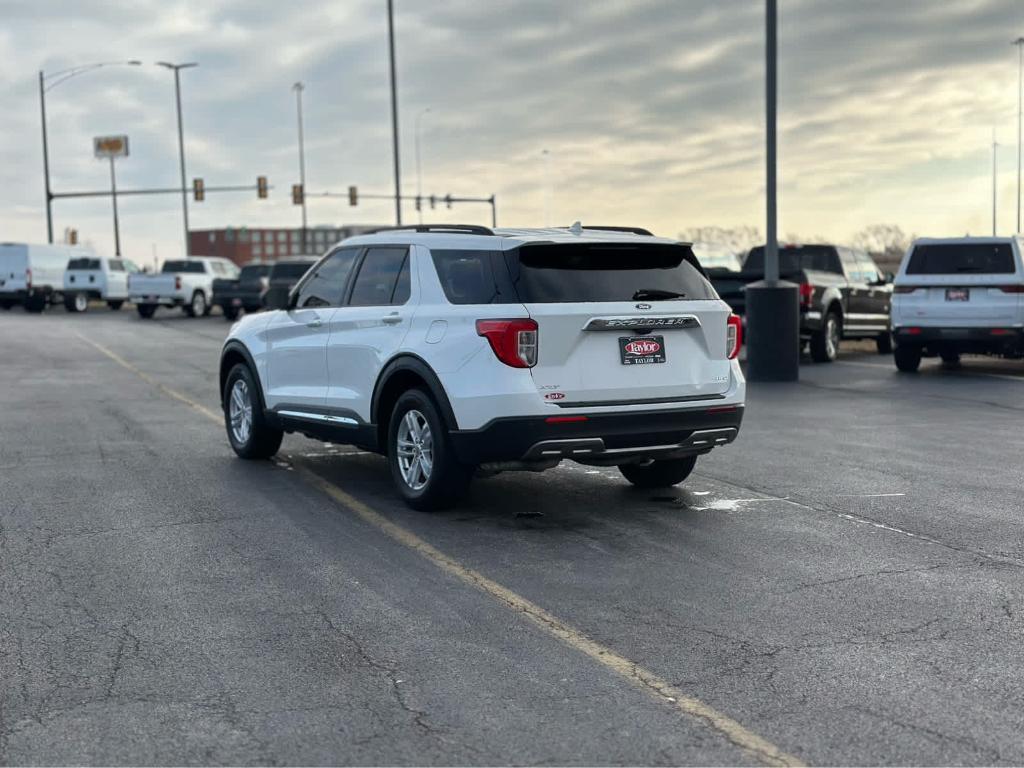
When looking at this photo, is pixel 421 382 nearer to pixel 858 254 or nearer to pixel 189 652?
pixel 189 652

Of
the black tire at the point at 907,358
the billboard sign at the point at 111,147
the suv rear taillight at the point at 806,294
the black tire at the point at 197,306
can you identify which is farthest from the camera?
the billboard sign at the point at 111,147

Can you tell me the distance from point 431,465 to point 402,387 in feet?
2.26

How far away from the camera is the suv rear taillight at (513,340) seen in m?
Result: 7.73

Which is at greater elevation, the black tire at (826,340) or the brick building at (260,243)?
the brick building at (260,243)

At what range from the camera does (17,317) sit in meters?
43.2

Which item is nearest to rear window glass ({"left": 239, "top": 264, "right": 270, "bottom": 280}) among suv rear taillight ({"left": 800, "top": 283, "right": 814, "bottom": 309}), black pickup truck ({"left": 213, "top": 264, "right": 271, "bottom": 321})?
black pickup truck ({"left": 213, "top": 264, "right": 271, "bottom": 321})

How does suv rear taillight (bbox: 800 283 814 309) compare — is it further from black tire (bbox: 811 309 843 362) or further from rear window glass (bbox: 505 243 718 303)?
rear window glass (bbox: 505 243 718 303)

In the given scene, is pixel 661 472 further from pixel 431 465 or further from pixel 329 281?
pixel 329 281

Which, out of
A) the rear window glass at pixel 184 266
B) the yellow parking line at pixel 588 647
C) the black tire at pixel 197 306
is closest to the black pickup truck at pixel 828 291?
the yellow parking line at pixel 588 647

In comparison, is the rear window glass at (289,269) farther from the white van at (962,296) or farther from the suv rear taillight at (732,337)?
the suv rear taillight at (732,337)

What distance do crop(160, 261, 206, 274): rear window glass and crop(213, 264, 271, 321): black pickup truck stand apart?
14.7ft

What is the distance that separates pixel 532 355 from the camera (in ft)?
25.5

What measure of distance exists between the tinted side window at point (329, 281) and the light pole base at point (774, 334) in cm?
959

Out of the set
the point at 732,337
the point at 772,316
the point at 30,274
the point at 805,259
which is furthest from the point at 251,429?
the point at 30,274
